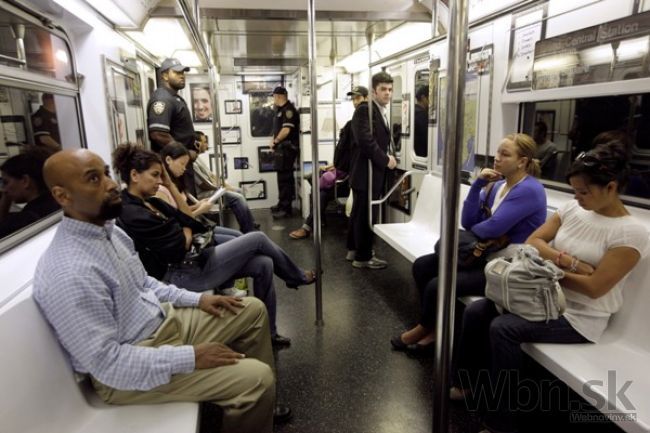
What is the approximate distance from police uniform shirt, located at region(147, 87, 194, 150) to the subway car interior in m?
0.03

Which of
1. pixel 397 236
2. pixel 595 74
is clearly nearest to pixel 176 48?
pixel 397 236

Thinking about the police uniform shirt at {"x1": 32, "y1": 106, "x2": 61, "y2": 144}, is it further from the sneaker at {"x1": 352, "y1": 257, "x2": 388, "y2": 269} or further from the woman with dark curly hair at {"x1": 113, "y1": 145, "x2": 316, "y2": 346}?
the sneaker at {"x1": 352, "y1": 257, "x2": 388, "y2": 269}

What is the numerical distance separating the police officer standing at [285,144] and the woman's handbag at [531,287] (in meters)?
5.34

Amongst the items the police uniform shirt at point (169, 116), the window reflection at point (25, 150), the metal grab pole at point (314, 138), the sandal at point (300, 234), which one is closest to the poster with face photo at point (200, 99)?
the sandal at point (300, 234)

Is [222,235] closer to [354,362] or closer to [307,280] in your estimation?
[307,280]

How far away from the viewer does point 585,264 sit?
2.02 metres

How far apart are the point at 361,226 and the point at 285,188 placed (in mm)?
2928

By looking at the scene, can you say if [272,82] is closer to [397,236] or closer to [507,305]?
[397,236]

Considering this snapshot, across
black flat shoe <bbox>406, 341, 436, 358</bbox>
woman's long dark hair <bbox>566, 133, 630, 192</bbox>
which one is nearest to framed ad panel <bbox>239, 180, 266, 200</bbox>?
black flat shoe <bbox>406, 341, 436, 358</bbox>

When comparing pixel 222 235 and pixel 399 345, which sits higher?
pixel 222 235

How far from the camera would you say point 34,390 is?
1.34 metres

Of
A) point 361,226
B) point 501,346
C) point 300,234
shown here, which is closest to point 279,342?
point 501,346

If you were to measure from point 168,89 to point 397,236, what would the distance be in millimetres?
2675

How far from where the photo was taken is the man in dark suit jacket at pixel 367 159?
426cm
